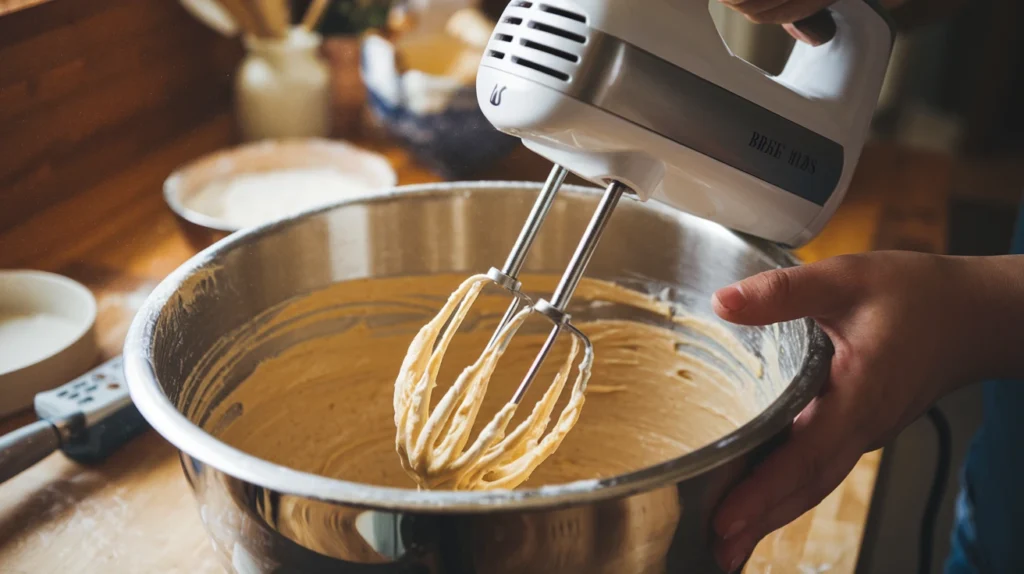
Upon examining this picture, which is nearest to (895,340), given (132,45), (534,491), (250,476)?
(534,491)

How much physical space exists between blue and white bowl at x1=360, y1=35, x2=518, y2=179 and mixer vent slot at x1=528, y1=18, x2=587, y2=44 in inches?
21.3

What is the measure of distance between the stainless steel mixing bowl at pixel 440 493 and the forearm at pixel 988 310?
105 mm

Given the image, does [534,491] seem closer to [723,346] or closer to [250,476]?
[250,476]

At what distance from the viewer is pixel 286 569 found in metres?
0.44

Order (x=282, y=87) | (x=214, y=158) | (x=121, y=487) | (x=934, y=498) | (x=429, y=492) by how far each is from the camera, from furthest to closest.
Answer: (x=282, y=87), (x=214, y=158), (x=934, y=498), (x=121, y=487), (x=429, y=492)

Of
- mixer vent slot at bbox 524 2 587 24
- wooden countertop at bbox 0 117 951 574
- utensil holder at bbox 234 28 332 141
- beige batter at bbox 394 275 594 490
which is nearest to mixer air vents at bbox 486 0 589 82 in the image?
mixer vent slot at bbox 524 2 587 24

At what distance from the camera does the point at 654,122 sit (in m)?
0.46

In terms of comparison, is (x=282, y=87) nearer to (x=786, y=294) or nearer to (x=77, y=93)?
(x=77, y=93)

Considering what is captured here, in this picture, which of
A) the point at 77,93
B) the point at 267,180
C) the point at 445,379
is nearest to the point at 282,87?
the point at 267,180

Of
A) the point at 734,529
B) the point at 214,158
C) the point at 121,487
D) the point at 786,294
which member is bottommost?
the point at 121,487

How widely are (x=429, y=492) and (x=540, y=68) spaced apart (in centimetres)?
21

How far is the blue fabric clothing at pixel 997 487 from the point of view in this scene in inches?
30.3

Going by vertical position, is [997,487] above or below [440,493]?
above

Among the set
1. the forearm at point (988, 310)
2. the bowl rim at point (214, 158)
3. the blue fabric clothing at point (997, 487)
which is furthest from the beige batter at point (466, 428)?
the blue fabric clothing at point (997, 487)
